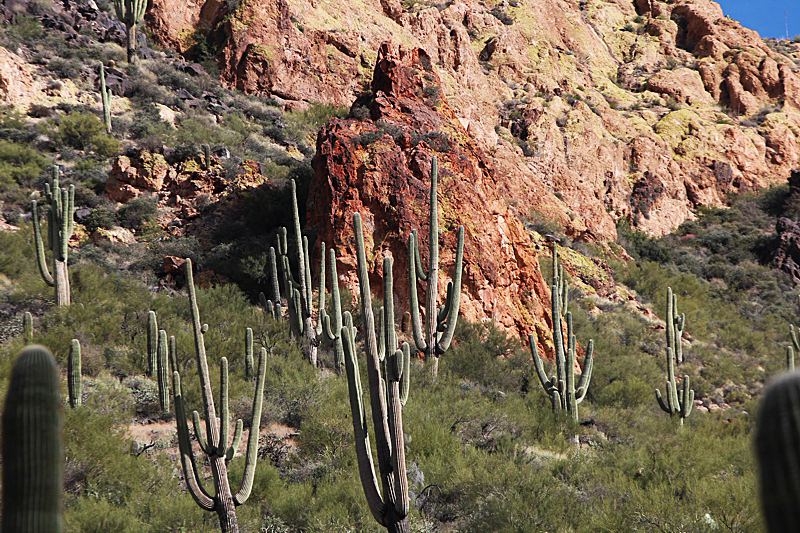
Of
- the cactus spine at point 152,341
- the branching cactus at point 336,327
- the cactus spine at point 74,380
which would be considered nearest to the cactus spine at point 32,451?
the cactus spine at point 74,380

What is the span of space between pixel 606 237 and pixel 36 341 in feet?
84.9

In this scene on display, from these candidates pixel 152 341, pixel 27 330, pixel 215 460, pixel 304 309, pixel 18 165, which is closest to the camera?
pixel 215 460

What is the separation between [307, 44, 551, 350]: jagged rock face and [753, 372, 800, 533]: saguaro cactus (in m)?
13.2

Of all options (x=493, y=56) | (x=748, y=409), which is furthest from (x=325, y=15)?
(x=748, y=409)

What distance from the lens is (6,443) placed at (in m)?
1.79

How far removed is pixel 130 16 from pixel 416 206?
17905 mm

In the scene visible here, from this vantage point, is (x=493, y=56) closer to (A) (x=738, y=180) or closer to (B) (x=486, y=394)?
(A) (x=738, y=180)

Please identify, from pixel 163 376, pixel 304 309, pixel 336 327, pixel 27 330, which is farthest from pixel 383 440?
pixel 27 330

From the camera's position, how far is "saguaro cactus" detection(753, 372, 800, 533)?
53.7 inches

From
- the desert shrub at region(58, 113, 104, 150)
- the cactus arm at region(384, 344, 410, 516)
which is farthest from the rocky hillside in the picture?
the cactus arm at region(384, 344, 410, 516)

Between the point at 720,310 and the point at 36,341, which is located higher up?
the point at 720,310

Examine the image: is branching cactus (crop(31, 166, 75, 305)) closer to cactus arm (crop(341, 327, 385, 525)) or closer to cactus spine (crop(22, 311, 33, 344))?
cactus spine (crop(22, 311, 33, 344))

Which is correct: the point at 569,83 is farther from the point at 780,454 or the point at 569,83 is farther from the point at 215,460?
the point at 780,454

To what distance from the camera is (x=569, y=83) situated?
39281mm
